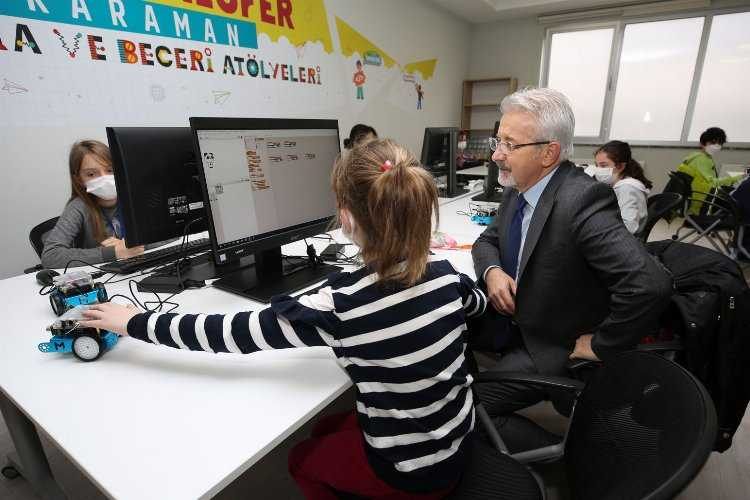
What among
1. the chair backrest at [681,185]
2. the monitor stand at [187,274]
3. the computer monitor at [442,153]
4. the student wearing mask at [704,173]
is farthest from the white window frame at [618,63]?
the monitor stand at [187,274]

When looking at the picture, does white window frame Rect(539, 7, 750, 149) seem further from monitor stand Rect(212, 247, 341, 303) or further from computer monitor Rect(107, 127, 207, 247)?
computer monitor Rect(107, 127, 207, 247)

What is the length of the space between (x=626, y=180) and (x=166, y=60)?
3149mm

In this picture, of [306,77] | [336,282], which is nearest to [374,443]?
[336,282]

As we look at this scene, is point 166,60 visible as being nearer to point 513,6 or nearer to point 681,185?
point 681,185

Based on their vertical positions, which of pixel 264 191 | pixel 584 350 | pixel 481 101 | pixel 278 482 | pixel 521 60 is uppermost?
pixel 521 60

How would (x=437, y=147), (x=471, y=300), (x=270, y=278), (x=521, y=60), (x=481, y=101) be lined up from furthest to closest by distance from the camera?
(x=481, y=101)
(x=521, y=60)
(x=437, y=147)
(x=270, y=278)
(x=471, y=300)

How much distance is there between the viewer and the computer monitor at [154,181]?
3.89 feet

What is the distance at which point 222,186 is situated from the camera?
1055mm

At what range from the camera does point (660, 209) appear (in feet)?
8.27

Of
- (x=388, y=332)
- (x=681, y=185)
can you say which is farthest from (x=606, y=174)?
(x=388, y=332)

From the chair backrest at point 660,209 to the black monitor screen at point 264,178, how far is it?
2075 mm

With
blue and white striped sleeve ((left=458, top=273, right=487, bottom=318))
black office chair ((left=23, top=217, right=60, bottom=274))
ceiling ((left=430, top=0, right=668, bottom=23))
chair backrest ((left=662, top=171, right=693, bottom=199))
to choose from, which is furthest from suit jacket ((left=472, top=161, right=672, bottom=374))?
ceiling ((left=430, top=0, right=668, bottom=23))

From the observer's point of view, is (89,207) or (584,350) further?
(89,207)

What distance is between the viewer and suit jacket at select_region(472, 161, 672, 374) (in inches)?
42.5
